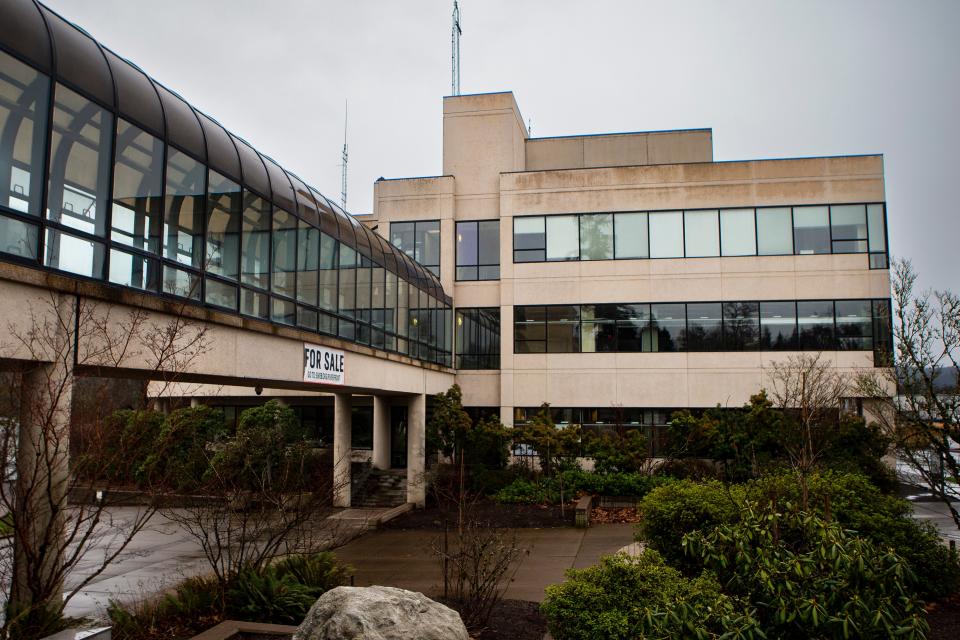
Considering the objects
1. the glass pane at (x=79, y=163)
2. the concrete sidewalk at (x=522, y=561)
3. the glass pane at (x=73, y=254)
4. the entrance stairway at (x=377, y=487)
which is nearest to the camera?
the glass pane at (x=73, y=254)

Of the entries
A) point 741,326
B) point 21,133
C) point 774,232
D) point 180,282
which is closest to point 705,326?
point 741,326

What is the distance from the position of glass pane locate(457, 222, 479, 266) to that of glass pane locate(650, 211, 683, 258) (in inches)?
296

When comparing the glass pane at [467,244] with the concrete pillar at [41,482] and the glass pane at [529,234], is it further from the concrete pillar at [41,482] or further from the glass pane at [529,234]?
the concrete pillar at [41,482]

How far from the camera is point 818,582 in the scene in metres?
7.41

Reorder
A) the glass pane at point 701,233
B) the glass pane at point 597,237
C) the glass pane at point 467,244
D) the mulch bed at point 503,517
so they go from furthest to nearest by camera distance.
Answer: the glass pane at point 467,244
the glass pane at point 597,237
the glass pane at point 701,233
the mulch bed at point 503,517

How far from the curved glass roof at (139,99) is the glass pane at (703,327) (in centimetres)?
1669

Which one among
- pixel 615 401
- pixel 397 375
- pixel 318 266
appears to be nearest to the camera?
pixel 318 266

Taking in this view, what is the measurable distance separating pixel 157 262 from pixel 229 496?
371cm

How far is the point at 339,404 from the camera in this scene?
25.9 m

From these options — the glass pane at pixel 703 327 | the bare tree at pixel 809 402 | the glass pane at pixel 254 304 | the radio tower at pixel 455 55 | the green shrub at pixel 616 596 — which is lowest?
the green shrub at pixel 616 596

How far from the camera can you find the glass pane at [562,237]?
99.3ft

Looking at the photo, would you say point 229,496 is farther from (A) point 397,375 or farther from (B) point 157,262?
(A) point 397,375

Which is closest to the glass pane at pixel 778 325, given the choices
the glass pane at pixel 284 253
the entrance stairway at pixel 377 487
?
the entrance stairway at pixel 377 487

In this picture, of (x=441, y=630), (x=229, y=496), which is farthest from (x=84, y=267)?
(x=441, y=630)
